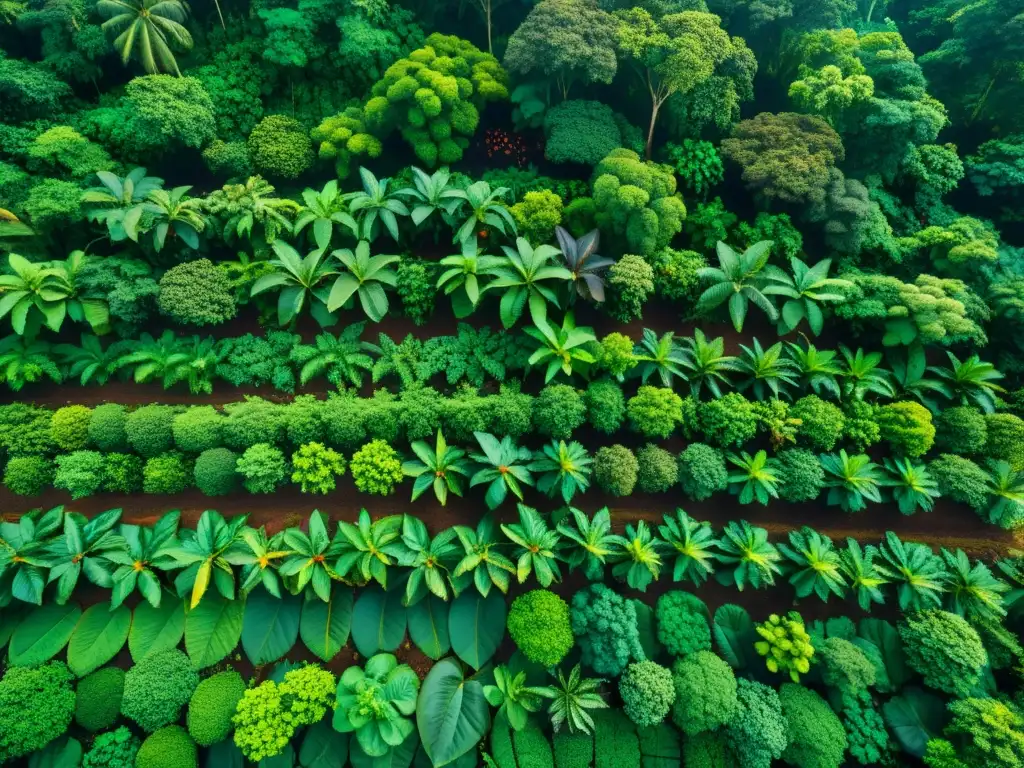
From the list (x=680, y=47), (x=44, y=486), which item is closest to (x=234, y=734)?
(x=44, y=486)

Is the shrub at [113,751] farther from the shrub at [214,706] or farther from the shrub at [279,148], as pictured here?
the shrub at [279,148]

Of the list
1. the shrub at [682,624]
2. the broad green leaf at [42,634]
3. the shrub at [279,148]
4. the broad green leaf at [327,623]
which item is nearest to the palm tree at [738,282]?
the shrub at [682,624]

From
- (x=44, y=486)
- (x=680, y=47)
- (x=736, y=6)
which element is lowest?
(x=44, y=486)

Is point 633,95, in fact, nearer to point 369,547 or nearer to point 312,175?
point 312,175

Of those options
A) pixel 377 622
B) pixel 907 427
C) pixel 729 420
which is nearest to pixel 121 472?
pixel 377 622

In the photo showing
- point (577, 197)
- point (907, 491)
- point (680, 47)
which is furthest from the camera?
point (577, 197)

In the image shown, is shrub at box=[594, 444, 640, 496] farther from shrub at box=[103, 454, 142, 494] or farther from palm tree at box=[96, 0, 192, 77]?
palm tree at box=[96, 0, 192, 77]

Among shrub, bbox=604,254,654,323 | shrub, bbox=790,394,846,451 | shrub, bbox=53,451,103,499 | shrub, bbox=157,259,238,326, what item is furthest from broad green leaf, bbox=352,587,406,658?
shrub, bbox=790,394,846,451
